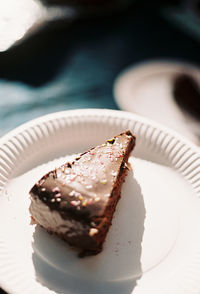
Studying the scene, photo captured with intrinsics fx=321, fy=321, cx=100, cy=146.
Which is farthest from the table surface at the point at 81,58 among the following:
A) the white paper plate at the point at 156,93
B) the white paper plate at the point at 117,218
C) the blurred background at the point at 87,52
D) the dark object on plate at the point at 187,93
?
the white paper plate at the point at 117,218

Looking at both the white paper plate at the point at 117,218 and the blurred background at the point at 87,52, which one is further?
the blurred background at the point at 87,52

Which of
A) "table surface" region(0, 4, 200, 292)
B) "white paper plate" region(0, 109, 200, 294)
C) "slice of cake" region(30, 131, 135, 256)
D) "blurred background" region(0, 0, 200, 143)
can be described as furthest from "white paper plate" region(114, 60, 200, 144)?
"slice of cake" region(30, 131, 135, 256)

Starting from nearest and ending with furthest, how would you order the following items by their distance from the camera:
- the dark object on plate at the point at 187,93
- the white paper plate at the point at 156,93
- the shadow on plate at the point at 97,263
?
the shadow on plate at the point at 97,263 < the white paper plate at the point at 156,93 < the dark object on plate at the point at 187,93

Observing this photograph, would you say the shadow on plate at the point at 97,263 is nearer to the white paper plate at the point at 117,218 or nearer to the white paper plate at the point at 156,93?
the white paper plate at the point at 117,218

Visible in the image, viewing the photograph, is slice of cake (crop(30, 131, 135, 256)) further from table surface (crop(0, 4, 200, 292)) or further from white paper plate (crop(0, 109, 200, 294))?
table surface (crop(0, 4, 200, 292))

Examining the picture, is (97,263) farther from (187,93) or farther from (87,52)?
(87,52)

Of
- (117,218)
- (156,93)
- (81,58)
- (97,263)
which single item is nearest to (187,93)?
(156,93)

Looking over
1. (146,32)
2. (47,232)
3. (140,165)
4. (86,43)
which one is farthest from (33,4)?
(47,232)
